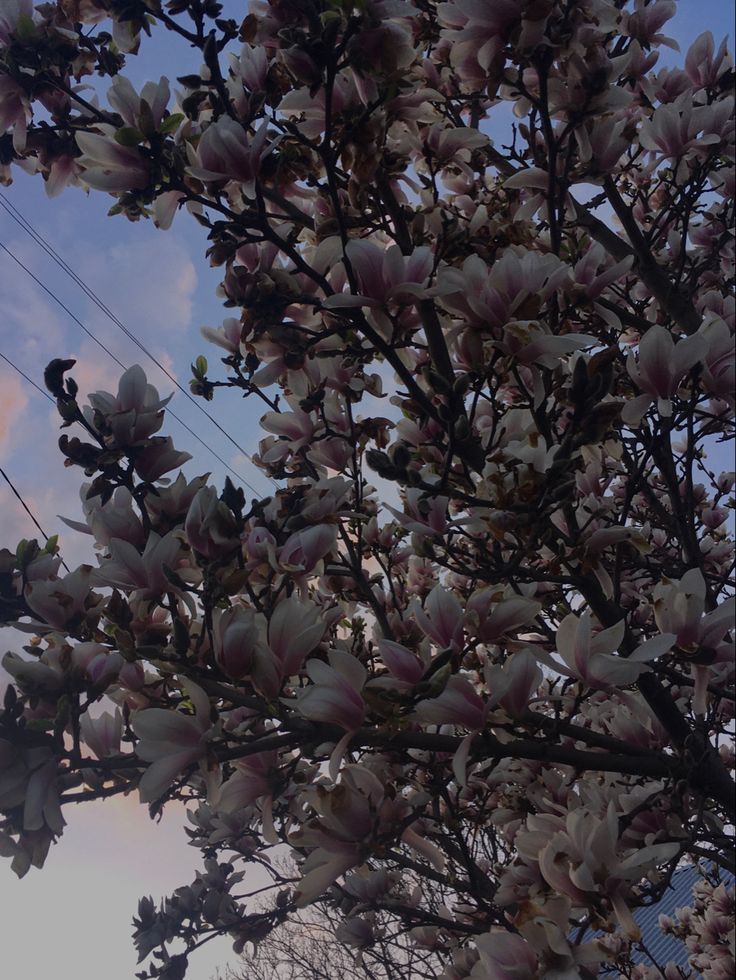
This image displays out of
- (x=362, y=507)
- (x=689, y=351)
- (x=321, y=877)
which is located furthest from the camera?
(x=362, y=507)

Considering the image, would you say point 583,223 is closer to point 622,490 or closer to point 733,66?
point 733,66

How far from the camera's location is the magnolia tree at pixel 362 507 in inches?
49.1

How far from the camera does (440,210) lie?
1896mm

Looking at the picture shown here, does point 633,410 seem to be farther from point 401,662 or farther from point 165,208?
point 165,208

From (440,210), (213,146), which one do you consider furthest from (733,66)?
(213,146)

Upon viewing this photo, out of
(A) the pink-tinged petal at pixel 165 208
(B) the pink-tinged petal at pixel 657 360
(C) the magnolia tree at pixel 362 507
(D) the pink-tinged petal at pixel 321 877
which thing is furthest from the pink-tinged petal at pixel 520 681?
(A) the pink-tinged petal at pixel 165 208

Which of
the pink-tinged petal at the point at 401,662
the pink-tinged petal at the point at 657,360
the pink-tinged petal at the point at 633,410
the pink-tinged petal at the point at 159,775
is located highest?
the pink-tinged petal at the point at 657,360

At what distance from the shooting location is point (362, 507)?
231 cm

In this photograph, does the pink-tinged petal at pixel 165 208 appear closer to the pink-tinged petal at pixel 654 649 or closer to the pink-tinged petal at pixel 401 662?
the pink-tinged petal at pixel 401 662

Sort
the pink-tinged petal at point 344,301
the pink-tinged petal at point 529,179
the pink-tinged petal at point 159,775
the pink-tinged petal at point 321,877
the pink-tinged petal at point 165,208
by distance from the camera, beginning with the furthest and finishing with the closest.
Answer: the pink-tinged petal at point 529,179
the pink-tinged petal at point 165,208
the pink-tinged petal at point 344,301
the pink-tinged petal at point 321,877
the pink-tinged petal at point 159,775

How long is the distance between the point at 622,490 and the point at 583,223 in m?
1.28

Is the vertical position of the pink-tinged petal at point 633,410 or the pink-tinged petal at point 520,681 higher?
the pink-tinged petal at point 633,410

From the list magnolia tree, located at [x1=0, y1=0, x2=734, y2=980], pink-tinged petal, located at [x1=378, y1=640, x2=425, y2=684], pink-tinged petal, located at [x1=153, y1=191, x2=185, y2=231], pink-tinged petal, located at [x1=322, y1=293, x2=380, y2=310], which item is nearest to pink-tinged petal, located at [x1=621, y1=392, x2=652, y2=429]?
magnolia tree, located at [x1=0, y1=0, x2=734, y2=980]

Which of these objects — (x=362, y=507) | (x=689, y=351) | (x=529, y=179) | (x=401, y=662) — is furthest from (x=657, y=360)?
(x=362, y=507)
